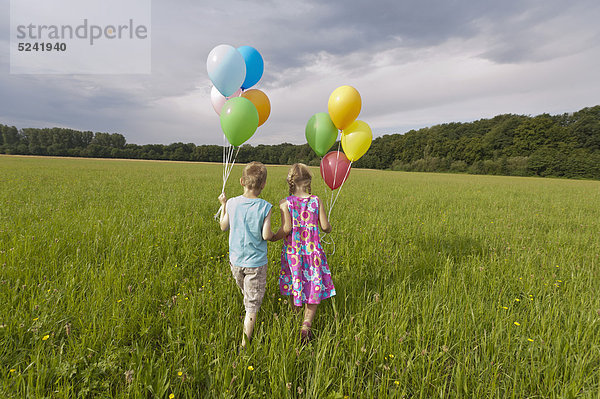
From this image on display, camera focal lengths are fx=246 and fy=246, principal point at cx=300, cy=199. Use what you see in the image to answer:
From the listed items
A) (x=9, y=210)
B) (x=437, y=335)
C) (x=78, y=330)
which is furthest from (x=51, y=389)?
(x=9, y=210)

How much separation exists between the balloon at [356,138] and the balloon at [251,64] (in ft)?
4.63

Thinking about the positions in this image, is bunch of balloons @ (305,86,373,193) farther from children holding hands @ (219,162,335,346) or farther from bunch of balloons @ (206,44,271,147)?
children holding hands @ (219,162,335,346)

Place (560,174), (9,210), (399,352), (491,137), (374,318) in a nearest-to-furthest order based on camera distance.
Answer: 1. (399,352)
2. (374,318)
3. (9,210)
4. (560,174)
5. (491,137)

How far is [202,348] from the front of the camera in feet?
6.75

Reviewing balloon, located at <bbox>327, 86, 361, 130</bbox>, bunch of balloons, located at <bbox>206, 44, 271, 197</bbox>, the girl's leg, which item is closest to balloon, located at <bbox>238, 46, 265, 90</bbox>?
bunch of balloons, located at <bbox>206, 44, 271, 197</bbox>

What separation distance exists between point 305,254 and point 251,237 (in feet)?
1.92

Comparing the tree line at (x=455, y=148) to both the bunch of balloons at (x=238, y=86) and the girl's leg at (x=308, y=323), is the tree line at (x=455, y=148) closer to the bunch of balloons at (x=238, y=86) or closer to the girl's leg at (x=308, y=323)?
the bunch of balloons at (x=238, y=86)

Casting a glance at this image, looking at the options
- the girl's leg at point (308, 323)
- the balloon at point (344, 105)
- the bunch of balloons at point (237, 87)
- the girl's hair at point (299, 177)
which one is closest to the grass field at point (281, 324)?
the girl's leg at point (308, 323)

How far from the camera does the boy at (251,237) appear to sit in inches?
86.6

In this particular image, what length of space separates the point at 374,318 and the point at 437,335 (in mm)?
545

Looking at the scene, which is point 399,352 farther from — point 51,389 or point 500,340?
point 51,389

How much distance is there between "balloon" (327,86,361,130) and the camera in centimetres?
302

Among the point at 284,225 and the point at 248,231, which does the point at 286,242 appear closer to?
the point at 284,225

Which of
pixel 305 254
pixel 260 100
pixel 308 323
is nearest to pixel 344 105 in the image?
pixel 260 100
